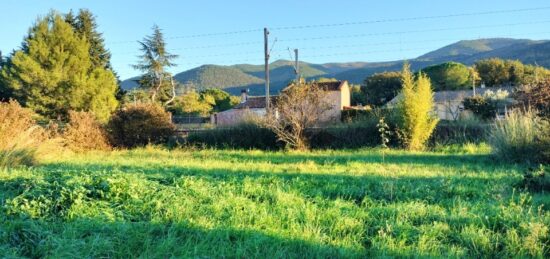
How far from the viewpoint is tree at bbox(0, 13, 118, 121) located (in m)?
30.9

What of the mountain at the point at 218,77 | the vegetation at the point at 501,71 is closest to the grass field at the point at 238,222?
the vegetation at the point at 501,71

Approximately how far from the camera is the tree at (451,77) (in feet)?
203

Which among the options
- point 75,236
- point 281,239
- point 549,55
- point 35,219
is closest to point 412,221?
point 281,239

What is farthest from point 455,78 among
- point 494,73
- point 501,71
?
point 501,71

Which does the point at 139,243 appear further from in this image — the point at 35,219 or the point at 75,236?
the point at 35,219

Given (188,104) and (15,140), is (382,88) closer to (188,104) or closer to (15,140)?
(188,104)

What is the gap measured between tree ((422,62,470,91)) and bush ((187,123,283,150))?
165 ft

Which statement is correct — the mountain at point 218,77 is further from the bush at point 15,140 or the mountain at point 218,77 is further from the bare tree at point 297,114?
the bush at point 15,140

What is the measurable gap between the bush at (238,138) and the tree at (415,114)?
483cm

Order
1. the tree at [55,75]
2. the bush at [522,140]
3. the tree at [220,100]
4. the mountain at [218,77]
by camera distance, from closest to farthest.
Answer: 1. the bush at [522,140]
2. the tree at [55,75]
3. the tree at [220,100]
4. the mountain at [218,77]

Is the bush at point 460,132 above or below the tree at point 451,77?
below

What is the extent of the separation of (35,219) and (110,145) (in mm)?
13933

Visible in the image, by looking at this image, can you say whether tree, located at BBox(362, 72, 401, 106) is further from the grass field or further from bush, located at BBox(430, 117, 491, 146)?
the grass field

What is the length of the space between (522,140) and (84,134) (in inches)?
557
